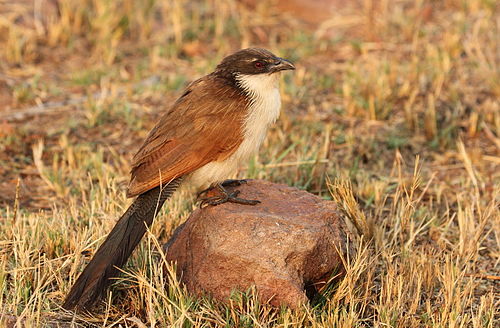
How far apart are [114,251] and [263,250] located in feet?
2.46

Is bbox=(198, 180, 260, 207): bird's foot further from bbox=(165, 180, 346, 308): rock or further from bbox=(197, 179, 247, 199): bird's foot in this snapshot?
bbox=(197, 179, 247, 199): bird's foot

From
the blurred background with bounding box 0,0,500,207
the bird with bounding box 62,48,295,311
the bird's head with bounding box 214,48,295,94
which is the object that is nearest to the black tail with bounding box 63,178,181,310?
the bird with bounding box 62,48,295,311

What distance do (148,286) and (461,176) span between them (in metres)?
3.19

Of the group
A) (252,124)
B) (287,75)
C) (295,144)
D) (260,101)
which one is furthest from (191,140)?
(287,75)

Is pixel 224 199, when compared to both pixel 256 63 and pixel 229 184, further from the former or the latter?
pixel 256 63

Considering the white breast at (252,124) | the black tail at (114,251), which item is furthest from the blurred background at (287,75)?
the black tail at (114,251)

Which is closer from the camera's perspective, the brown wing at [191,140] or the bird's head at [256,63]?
the brown wing at [191,140]

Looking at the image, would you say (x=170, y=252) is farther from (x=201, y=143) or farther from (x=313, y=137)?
(x=313, y=137)

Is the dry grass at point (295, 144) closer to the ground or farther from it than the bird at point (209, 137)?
closer to the ground

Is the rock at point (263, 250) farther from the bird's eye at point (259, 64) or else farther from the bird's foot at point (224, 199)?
the bird's eye at point (259, 64)

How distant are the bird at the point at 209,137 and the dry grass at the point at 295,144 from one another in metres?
0.33

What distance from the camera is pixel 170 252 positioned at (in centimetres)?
385

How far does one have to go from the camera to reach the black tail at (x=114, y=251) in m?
3.44

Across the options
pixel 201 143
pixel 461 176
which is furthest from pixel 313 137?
pixel 201 143
